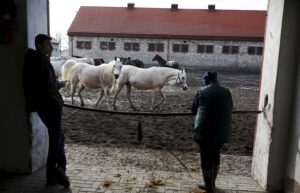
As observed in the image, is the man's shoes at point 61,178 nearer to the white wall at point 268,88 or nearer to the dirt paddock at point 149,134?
the dirt paddock at point 149,134

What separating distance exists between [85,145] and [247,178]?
3.34 m

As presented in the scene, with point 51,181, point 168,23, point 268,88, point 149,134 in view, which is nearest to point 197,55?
point 168,23

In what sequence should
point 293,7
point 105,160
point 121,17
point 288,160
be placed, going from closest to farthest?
point 293,7 → point 288,160 → point 105,160 → point 121,17

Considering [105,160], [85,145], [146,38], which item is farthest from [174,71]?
[146,38]

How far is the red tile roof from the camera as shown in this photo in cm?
4256

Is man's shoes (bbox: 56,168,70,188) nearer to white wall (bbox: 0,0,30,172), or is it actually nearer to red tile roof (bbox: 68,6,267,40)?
white wall (bbox: 0,0,30,172)

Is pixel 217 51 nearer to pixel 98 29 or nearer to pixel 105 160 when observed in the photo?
pixel 98 29

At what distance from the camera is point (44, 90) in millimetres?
4141

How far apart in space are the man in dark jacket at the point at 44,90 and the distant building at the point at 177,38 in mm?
38794

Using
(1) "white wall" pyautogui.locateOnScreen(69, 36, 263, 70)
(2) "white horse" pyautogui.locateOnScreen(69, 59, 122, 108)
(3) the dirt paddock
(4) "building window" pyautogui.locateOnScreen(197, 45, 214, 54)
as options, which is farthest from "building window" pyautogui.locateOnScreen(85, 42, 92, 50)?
(3) the dirt paddock

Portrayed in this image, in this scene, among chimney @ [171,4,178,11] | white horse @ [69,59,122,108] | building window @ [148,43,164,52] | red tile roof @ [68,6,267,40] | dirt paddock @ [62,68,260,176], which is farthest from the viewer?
chimney @ [171,4,178,11]

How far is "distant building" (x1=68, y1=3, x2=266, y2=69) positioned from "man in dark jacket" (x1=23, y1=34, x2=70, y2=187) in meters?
38.8

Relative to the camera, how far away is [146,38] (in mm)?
42719

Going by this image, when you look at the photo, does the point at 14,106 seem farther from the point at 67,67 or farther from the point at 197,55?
the point at 197,55
